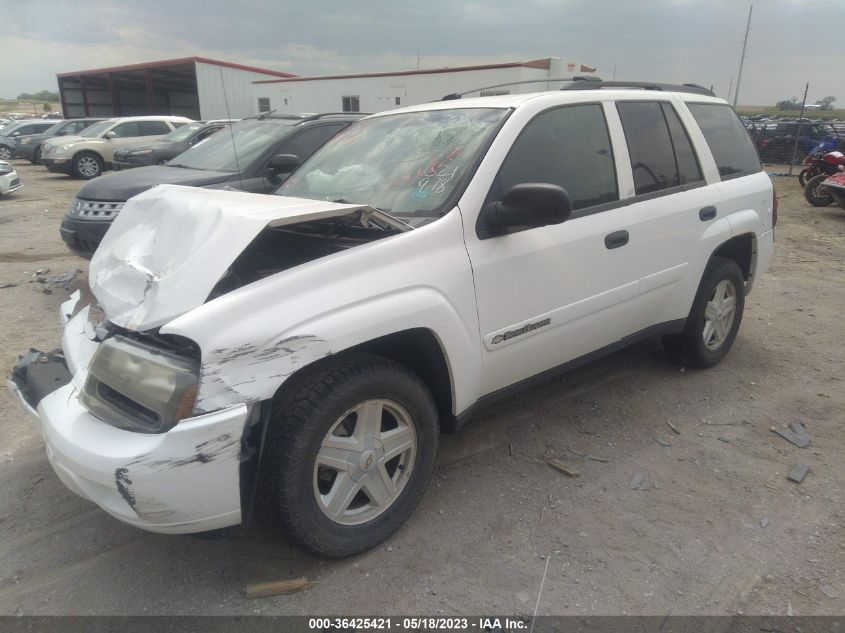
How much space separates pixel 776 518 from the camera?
2.84 meters

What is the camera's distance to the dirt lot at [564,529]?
7.80 ft

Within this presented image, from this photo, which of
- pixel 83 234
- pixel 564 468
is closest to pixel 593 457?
pixel 564 468

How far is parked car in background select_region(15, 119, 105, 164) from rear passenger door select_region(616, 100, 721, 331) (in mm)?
21409

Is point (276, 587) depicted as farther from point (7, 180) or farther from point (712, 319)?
point (7, 180)

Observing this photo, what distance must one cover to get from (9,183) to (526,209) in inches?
529

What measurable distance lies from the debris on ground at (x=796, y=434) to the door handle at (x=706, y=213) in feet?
4.33

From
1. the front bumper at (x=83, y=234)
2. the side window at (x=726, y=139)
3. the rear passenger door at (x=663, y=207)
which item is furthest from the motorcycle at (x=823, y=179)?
the front bumper at (x=83, y=234)

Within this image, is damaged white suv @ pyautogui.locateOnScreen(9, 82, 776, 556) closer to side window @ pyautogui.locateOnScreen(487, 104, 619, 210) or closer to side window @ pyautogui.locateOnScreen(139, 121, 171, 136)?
side window @ pyautogui.locateOnScreen(487, 104, 619, 210)

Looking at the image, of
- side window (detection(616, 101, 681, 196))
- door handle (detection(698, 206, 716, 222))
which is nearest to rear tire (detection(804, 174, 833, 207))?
door handle (detection(698, 206, 716, 222))

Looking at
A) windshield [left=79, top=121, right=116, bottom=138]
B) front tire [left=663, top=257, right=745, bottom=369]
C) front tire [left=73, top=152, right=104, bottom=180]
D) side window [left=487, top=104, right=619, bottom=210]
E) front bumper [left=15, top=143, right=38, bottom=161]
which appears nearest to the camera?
side window [left=487, top=104, right=619, bottom=210]

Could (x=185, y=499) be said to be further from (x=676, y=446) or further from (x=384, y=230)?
(x=676, y=446)

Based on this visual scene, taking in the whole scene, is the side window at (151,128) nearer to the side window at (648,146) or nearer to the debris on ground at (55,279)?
the debris on ground at (55,279)

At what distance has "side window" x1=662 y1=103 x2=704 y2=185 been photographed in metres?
3.81

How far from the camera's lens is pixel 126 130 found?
1725 cm
